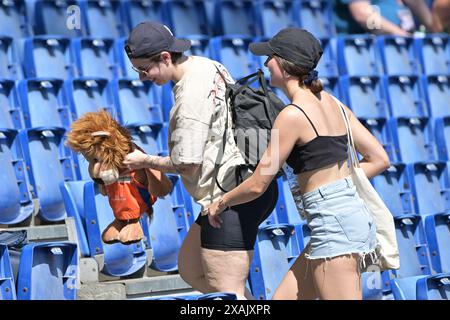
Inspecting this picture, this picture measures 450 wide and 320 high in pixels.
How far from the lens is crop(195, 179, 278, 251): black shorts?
3127mm

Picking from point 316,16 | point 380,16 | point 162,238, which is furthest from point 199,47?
point 162,238

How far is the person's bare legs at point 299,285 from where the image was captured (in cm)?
319

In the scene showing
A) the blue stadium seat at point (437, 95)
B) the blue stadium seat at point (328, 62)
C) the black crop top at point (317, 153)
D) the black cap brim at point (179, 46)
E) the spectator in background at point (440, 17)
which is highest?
the spectator in background at point (440, 17)

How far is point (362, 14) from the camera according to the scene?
7.94 meters

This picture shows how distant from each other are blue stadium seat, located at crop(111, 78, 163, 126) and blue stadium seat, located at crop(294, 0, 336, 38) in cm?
232

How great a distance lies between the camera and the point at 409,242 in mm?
5020

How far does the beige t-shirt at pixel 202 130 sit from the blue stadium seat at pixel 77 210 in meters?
1.38

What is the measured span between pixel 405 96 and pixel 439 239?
2307 mm

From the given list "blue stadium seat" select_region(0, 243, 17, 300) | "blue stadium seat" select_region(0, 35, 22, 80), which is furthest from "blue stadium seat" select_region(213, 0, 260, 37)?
"blue stadium seat" select_region(0, 243, 17, 300)

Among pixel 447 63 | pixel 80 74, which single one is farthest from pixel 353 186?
pixel 447 63

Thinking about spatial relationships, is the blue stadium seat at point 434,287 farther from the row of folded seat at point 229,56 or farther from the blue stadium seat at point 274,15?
→ the blue stadium seat at point 274,15

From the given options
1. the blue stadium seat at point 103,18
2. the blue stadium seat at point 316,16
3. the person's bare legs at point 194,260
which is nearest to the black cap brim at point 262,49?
the person's bare legs at point 194,260
